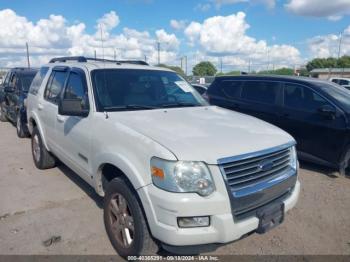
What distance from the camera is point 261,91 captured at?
677 centimetres

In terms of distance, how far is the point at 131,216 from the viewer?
2.87m

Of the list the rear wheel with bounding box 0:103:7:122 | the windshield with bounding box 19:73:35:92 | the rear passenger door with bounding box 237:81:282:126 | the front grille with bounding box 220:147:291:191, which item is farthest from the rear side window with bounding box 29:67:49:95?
the rear wheel with bounding box 0:103:7:122

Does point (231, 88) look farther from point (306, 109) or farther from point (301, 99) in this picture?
point (306, 109)

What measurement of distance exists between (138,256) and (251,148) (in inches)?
55.7

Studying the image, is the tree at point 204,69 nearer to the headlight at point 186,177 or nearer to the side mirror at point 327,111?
the side mirror at point 327,111

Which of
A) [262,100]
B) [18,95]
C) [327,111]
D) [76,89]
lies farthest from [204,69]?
[76,89]

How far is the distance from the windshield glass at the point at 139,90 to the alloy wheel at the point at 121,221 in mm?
1051

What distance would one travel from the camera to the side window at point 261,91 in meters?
6.52

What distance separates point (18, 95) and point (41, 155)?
13.5ft

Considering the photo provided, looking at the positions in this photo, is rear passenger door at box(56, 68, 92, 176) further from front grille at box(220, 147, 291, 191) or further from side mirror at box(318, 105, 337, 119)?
side mirror at box(318, 105, 337, 119)

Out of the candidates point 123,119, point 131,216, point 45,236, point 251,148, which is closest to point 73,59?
point 123,119

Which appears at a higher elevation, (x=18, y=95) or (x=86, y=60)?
(x=86, y=60)

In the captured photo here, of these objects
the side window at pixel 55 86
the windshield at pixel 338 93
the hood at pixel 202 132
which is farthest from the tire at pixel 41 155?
the windshield at pixel 338 93

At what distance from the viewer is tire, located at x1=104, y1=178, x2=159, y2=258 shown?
107 inches
